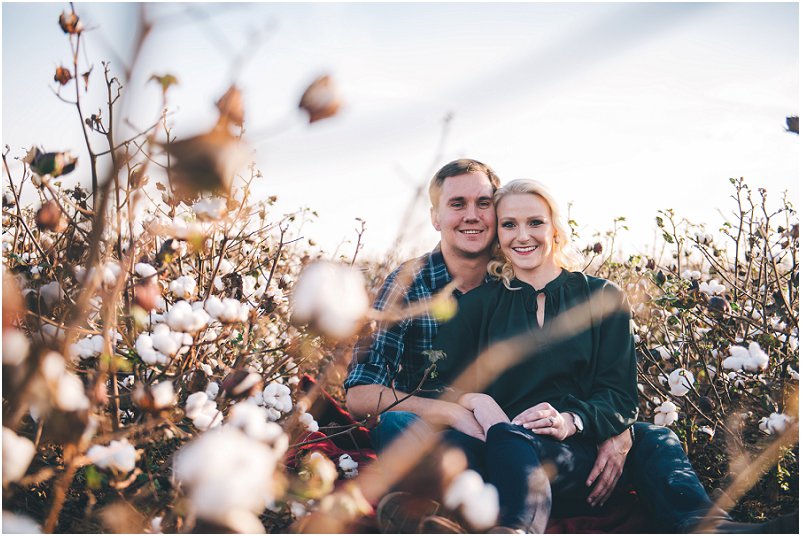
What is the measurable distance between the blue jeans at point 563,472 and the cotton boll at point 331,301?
2.44 feet

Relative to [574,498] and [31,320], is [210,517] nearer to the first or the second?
[31,320]

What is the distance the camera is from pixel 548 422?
159cm

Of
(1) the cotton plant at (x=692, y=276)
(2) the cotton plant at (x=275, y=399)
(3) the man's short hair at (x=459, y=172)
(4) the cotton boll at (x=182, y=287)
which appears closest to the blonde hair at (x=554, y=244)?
(3) the man's short hair at (x=459, y=172)

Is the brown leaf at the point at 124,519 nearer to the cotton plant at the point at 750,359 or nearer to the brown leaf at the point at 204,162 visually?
the brown leaf at the point at 204,162

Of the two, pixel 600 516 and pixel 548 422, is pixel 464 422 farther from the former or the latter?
pixel 600 516

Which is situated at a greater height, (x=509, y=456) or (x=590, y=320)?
(x=590, y=320)

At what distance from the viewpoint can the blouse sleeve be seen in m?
1.67

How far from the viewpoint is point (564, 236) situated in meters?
2.11

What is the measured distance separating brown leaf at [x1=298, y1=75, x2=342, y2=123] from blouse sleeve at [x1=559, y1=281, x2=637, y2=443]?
1243mm

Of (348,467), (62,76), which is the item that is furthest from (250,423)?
(348,467)

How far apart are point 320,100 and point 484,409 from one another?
122cm

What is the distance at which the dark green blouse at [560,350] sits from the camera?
175 centimetres

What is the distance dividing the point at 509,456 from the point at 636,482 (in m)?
0.48

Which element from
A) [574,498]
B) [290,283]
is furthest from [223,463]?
[290,283]
